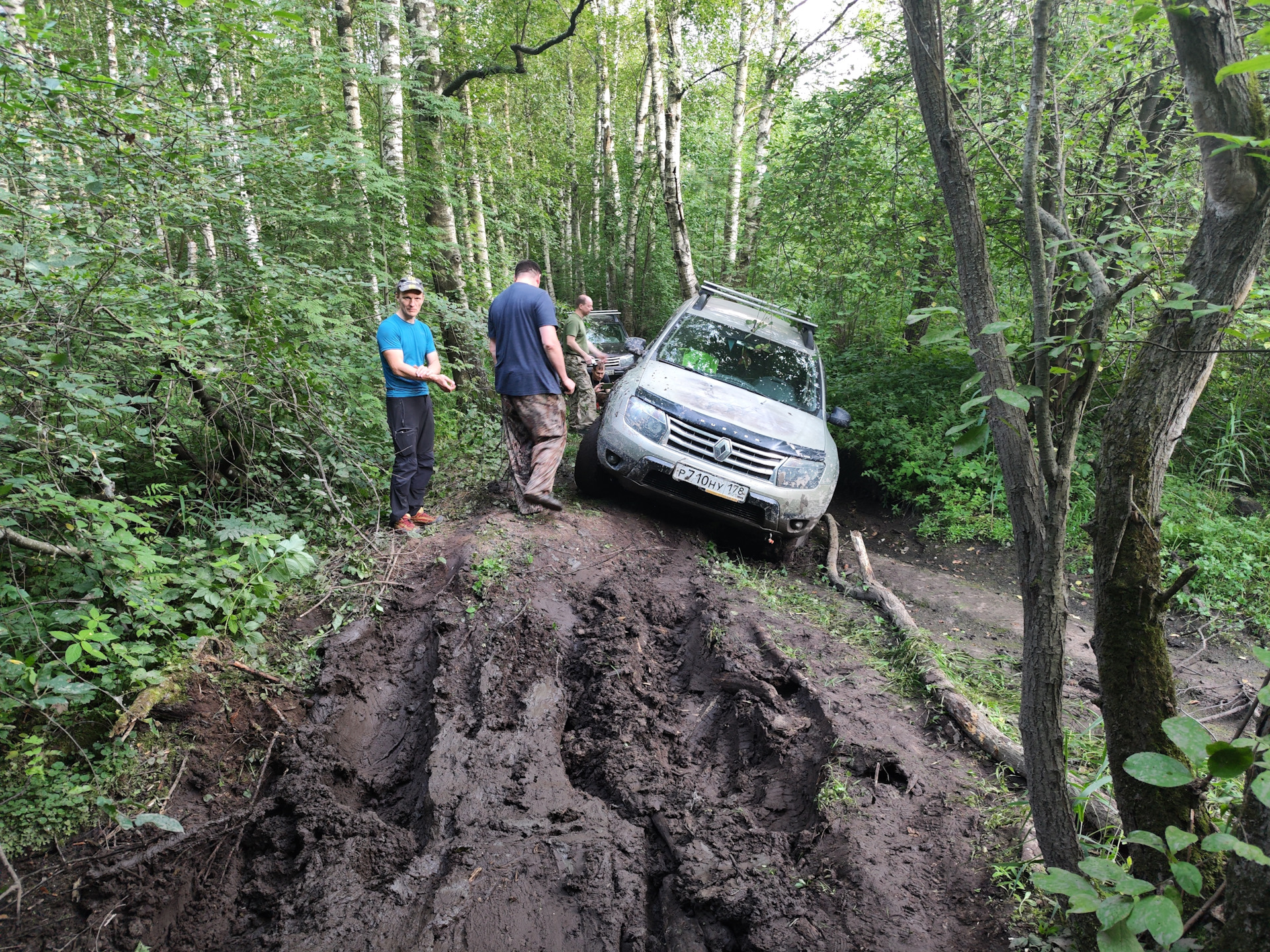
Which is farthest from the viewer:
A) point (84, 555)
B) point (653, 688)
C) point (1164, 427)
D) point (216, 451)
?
point (216, 451)

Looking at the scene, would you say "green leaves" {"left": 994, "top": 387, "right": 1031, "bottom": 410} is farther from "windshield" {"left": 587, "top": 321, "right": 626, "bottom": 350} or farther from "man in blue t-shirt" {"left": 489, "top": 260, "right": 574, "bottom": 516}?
"windshield" {"left": 587, "top": 321, "right": 626, "bottom": 350}

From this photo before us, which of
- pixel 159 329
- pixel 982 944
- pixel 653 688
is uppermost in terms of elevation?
pixel 159 329

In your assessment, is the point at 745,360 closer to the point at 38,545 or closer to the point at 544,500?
the point at 544,500

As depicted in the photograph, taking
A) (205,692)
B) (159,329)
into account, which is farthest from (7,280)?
(205,692)

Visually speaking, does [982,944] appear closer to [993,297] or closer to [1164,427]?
[1164,427]

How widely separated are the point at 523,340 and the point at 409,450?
1.27m

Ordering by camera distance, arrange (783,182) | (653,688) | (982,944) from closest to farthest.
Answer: (982,944) < (653,688) < (783,182)

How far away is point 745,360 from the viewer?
6531mm

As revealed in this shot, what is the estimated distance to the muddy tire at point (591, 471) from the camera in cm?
591

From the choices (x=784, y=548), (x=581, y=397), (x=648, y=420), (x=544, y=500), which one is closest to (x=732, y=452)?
(x=648, y=420)

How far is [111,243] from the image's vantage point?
12.5 ft

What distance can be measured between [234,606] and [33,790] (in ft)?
3.98

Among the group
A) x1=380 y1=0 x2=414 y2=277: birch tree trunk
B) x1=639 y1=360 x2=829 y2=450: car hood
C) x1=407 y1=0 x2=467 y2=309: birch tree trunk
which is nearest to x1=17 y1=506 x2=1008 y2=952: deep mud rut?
x1=639 y1=360 x2=829 y2=450: car hood

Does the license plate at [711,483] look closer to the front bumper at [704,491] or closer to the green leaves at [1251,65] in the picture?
the front bumper at [704,491]
